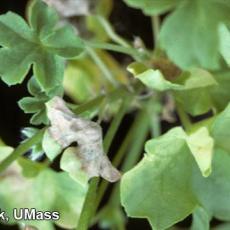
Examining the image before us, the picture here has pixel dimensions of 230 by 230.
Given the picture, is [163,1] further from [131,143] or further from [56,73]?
[131,143]

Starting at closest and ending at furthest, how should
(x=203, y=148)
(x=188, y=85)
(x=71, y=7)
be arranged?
1. (x=203, y=148)
2. (x=188, y=85)
3. (x=71, y=7)

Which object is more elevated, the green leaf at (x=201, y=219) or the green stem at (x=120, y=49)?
the green stem at (x=120, y=49)

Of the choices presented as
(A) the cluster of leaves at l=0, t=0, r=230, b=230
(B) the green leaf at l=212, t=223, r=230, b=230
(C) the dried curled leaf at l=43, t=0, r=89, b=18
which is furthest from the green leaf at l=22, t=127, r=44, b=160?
(B) the green leaf at l=212, t=223, r=230, b=230

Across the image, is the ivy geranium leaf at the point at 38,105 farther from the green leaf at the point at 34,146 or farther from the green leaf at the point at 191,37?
the green leaf at the point at 191,37

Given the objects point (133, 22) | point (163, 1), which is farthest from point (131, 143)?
point (163, 1)

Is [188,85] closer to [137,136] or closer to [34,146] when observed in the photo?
[34,146]

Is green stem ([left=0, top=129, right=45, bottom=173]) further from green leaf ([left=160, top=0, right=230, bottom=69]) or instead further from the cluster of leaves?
green leaf ([left=160, top=0, right=230, bottom=69])

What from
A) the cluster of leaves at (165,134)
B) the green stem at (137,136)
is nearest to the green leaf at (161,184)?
the cluster of leaves at (165,134)

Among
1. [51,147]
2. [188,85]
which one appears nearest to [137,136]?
[188,85]
